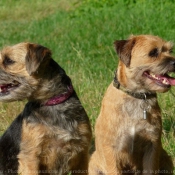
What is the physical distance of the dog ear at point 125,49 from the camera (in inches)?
243

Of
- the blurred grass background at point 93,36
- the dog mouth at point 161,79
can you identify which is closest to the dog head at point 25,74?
the dog mouth at point 161,79

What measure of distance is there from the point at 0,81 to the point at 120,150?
1.46m

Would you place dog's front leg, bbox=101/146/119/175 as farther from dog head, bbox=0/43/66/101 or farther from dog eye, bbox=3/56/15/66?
dog eye, bbox=3/56/15/66

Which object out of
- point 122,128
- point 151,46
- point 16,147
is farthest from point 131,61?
point 16,147

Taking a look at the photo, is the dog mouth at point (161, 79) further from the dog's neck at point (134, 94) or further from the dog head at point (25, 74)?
the dog head at point (25, 74)

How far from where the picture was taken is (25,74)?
20.5 ft

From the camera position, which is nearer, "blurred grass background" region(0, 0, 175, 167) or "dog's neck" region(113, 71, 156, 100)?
"dog's neck" region(113, 71, 156, 100)

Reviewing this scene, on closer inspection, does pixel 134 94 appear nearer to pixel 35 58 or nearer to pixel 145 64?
pixel 145 64

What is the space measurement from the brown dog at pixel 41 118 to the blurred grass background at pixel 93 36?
141cm

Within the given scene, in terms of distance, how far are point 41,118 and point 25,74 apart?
0.50 meters

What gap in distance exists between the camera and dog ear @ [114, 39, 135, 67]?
6172 mm

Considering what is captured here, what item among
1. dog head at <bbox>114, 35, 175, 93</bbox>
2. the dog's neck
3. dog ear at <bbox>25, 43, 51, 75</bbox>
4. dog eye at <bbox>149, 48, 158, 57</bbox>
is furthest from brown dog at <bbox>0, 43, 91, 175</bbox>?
dog eye at <bbox>149, 48, 158, 57</bbox>

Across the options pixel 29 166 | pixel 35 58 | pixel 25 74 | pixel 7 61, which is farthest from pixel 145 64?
pixel 29 166

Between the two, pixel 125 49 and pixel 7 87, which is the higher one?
pixel 125 49
